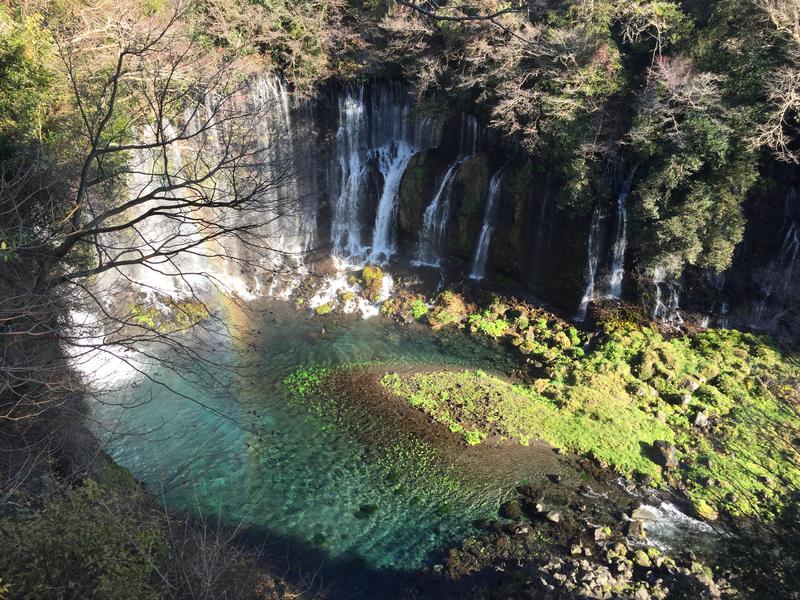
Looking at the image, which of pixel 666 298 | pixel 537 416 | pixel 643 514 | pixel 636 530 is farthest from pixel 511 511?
pixel 666 298

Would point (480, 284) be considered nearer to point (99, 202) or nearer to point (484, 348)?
point (484, 348)

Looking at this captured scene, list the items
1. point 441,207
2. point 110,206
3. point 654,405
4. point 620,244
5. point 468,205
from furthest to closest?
point 441,207, point 468,205, point 620,244, point 654,405, point 110,206

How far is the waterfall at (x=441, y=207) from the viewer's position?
1895 cm

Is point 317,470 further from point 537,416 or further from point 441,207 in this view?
point 441,207

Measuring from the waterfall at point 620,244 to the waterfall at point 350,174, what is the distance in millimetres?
10163

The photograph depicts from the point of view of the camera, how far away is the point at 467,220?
1883cm

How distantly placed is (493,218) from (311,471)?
11.7m

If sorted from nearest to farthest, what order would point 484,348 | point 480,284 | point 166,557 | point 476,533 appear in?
point 166,557, point 476,533, point 484,348, point 480,284

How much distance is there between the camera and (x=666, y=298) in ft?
49.8

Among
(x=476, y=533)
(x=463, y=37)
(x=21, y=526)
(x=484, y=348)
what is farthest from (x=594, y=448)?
(x=463, y=37)

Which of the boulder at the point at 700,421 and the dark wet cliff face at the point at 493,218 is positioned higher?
the dark wet cliff face at the point at 493,218

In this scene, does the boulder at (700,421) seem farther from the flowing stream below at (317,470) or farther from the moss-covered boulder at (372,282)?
the moss-covered boulder at (372,282)

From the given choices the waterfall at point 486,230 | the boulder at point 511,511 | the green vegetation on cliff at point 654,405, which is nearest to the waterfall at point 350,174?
the waterfall at point 486,230

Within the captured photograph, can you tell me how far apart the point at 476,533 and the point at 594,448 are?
396 cm
